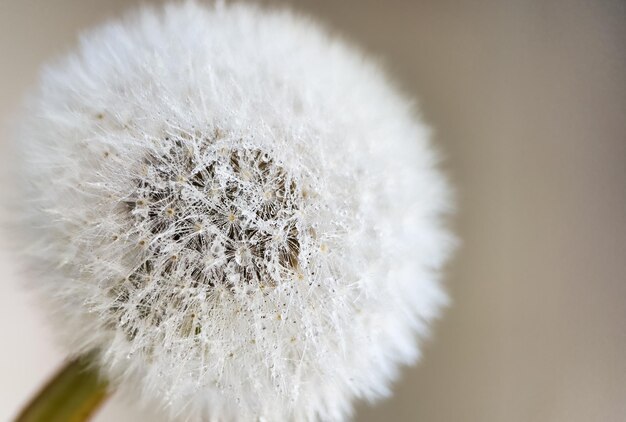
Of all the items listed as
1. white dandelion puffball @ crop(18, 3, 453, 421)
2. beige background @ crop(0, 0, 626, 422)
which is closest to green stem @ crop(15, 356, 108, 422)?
white dandelion puffball @ crop(18, 3, 453, 421)

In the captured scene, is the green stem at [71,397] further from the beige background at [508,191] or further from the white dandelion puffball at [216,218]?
the beige background at [508,191]

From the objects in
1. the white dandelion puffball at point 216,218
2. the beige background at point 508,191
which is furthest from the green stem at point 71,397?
the beige background at point 508,191

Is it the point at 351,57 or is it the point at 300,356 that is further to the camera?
the point at 351,57

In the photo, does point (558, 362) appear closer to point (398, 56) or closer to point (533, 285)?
point (533, 285)

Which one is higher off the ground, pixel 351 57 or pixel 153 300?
pixel 351 57

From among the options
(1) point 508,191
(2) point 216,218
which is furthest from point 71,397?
(1) point 508,191

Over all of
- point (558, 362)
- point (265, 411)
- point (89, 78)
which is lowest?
point (265, 411)

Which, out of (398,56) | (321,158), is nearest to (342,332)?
(321,158)
